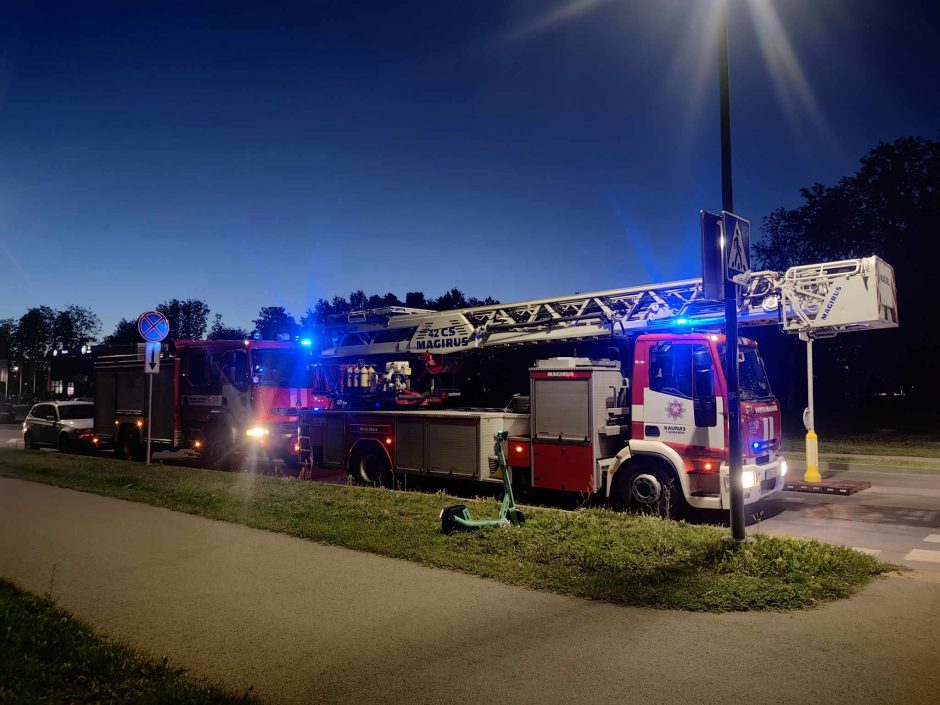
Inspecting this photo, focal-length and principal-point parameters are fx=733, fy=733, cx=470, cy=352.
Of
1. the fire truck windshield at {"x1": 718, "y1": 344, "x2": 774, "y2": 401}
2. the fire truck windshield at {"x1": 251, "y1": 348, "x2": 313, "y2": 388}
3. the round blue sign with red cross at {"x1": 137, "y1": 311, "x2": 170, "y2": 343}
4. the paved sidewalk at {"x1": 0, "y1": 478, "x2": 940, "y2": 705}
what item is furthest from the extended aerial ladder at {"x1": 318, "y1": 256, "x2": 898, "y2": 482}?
the paved sidewalk at {"x1": 0, "y1": 478, "x2": 940, "y2": 705}

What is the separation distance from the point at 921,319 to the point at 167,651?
30.5m

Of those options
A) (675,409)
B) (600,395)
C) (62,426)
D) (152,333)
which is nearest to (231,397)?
(152,333)

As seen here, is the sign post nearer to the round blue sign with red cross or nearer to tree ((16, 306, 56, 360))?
the round blue sign with red cross

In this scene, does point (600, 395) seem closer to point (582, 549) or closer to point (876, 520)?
point (582, 549)

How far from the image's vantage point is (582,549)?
23.8ft

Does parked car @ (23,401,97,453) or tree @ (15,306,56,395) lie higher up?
tree @ (15,306,56,395)

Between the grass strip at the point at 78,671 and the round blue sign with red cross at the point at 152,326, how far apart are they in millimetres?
9986

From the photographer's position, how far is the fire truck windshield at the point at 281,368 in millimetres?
16359

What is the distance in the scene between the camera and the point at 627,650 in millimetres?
4809

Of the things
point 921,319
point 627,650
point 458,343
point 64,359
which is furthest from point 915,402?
point 627,650

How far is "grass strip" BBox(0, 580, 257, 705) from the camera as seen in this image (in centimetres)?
406

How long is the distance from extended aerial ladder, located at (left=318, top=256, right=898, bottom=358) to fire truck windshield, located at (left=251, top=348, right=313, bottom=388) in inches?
123

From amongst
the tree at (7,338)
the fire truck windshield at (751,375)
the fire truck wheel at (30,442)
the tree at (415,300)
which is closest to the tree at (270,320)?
the tree at (415,300)

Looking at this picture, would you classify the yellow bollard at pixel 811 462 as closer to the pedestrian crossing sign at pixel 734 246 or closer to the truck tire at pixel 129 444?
the pedestrian crossing sign at pixel 734 246
